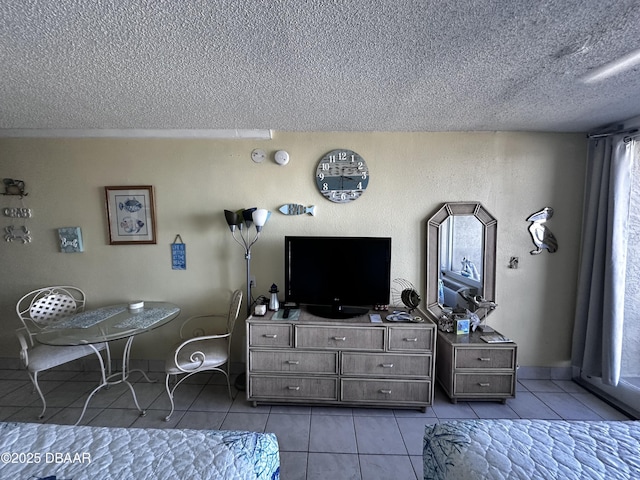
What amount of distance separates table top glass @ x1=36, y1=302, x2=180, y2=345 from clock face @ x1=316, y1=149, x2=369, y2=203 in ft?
5.83

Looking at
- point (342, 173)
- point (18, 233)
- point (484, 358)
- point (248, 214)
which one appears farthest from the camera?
point (18, 233)

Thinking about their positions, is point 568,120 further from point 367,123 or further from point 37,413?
point 37,413

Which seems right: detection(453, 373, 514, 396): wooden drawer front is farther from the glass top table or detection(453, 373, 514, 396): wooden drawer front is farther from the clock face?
the glass top table

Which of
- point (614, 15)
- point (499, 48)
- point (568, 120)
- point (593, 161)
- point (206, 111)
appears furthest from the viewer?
point (593, 161)

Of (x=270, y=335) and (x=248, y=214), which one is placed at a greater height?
(x=248, y=214)

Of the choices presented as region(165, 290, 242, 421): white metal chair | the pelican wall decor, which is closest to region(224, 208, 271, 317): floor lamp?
region(165, 290, 242, 421): white metal chair

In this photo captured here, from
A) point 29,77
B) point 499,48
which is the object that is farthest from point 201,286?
point 499,48

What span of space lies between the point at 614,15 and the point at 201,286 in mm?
3108

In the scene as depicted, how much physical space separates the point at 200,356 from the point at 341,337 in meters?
1.11

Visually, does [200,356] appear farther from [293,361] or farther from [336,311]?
[336,311]

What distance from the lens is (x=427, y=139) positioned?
7.84 ft

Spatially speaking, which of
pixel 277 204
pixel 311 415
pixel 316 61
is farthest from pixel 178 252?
pixel 316 61

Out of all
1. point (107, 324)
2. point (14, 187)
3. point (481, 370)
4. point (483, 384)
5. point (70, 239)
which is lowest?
point (483, 384)

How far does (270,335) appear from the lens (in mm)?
2029
